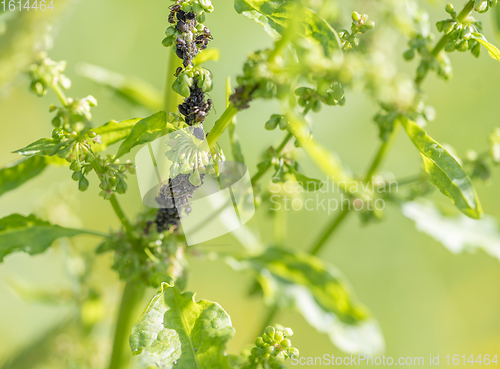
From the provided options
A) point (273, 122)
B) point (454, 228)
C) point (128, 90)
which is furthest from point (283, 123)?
point (128, 90)

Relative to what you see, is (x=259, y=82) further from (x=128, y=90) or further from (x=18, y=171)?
(x=128, y=90)

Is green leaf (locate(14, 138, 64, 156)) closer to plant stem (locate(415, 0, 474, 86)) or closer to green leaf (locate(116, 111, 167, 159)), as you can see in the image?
green leaf (locate(116, 111, 167, 159))

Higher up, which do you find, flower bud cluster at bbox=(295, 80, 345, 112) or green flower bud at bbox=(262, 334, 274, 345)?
flower bud cluster at bbox=(295, 80, 345, 112)

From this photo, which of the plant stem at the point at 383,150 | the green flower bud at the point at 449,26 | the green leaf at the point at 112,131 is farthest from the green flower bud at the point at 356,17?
the green leaf at the point at 112,131

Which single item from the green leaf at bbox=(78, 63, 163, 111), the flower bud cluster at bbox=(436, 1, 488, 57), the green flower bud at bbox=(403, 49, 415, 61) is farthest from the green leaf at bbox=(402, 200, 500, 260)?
the green leaf at bbox=(78, 63, 163, 111)

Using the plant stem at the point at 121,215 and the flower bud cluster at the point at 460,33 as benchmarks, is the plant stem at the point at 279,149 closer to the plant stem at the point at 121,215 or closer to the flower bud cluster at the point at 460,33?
the plant stem at the point at 121,215

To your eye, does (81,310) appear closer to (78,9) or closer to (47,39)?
(47,39)
